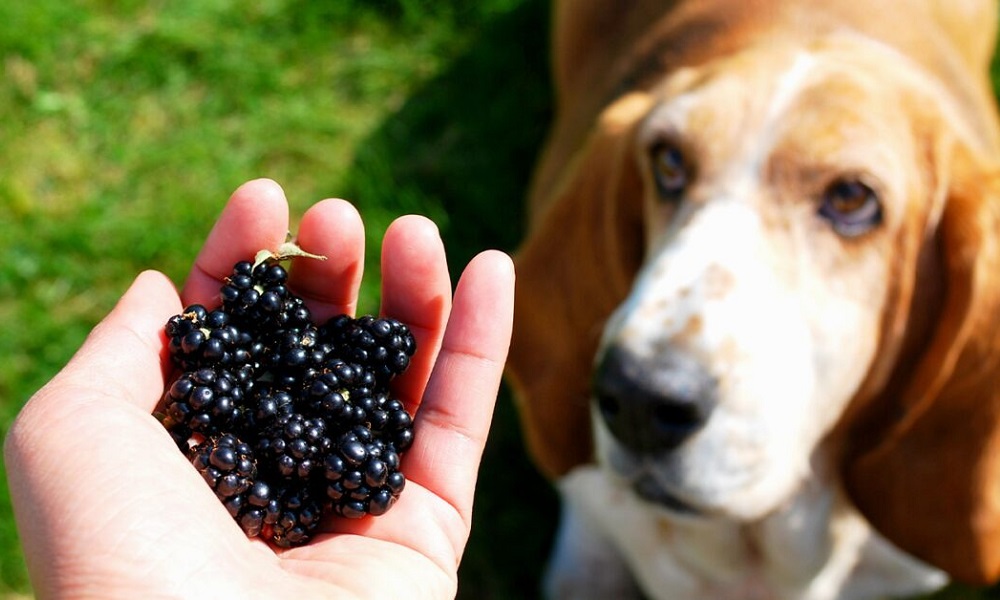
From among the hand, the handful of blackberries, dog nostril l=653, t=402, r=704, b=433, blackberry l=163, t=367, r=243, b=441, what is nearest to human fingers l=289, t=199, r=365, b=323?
the hand

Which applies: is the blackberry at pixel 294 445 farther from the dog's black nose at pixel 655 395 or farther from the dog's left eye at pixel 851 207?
the dog's left eye at pixel 851 207

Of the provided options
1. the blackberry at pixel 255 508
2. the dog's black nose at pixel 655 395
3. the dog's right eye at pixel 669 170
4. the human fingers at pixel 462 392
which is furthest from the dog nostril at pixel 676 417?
the blackberry at pixel 255 508

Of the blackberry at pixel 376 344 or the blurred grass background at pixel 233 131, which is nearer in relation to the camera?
the blackberry at pixel 376 344

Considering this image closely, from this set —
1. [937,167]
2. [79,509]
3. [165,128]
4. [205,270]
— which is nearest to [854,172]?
[937,167]

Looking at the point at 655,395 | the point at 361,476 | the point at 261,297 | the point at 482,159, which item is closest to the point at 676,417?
the point at 655,395

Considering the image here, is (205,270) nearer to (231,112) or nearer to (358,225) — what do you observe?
(358,225)

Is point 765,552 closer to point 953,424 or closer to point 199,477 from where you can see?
point 953,424
